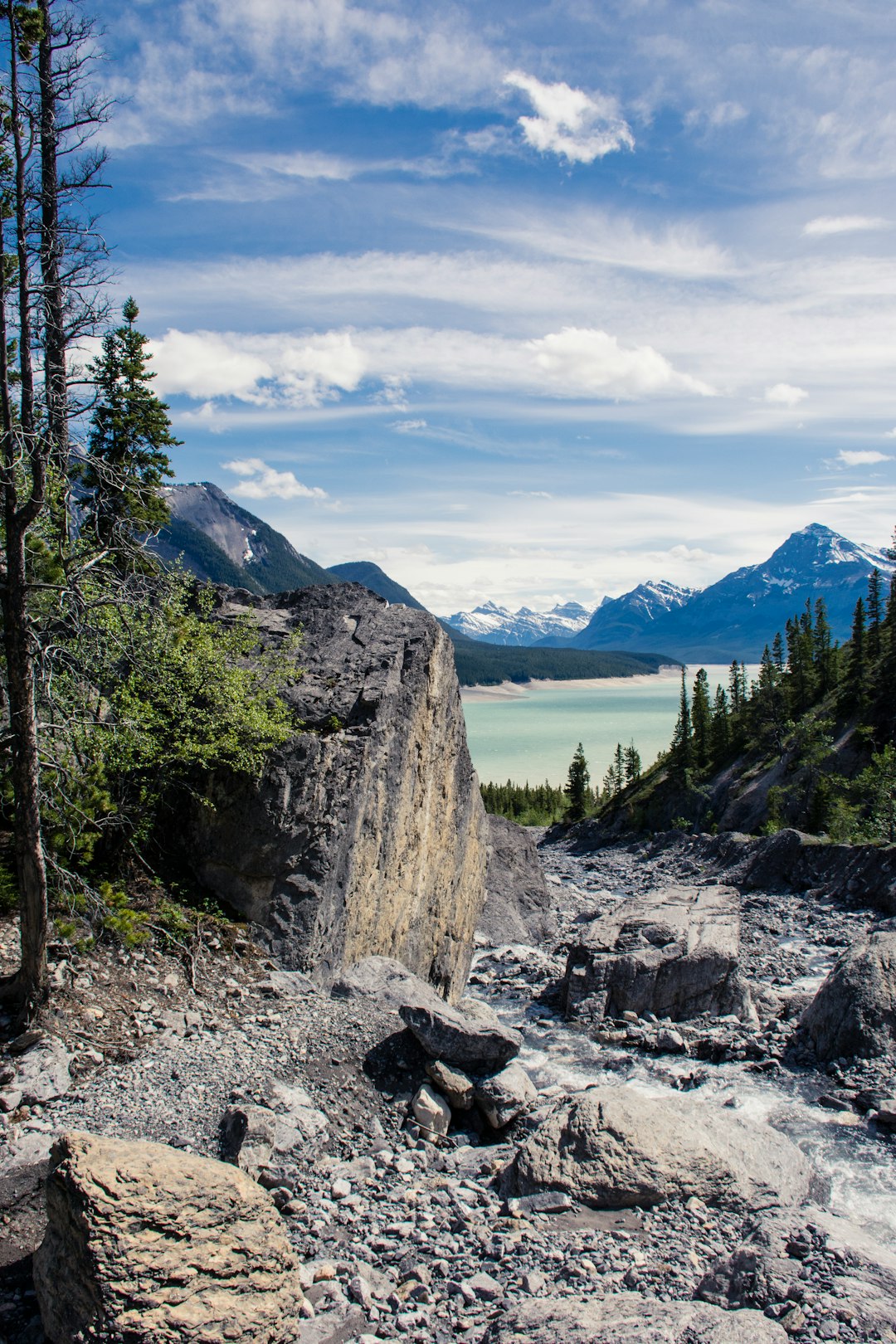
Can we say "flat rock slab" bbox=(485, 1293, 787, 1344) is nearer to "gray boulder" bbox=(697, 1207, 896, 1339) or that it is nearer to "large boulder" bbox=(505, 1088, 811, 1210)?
"gray boulder" bbox=(697, 1207, 896, 1339)

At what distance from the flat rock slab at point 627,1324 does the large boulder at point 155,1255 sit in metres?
2.15

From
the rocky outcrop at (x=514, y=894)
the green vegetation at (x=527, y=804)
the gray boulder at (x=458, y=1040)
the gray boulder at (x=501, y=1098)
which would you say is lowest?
the green vegetation at (x=527, y=804)

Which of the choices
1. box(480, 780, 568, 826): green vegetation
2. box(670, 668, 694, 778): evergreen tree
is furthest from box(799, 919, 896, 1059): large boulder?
box(480, 780, 568, 826): green vegetation

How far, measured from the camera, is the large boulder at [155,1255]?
256 inches

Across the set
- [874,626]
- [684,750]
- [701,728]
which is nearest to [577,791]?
[684,750]

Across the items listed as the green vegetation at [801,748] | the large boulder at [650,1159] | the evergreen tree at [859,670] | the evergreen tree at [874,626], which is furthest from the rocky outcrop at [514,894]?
the evergreen tree at [874,626]

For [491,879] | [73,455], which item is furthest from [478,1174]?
[491,879]

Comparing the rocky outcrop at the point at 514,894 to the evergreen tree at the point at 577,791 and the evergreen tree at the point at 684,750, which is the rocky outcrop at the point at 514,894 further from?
the evergreen tree at the point at 577,791

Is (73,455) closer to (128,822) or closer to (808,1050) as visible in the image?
(128,822)

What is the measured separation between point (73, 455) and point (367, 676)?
10.4 metres

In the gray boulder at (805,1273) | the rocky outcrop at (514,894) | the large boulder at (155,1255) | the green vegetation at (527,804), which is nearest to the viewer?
the large boulder at (155,1255)

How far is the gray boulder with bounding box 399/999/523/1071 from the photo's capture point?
12875 millimetres

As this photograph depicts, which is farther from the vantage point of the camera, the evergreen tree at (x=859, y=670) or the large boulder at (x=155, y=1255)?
the evergreen tree at (x=859, y=670)

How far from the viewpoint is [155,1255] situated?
22.1 ft
